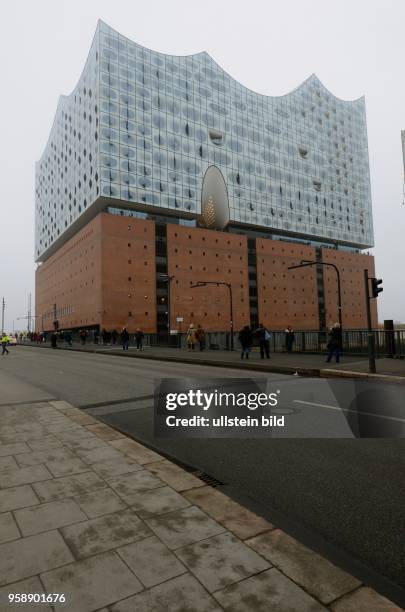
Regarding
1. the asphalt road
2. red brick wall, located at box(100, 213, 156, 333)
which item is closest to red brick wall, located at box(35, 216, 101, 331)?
red brick wall, located at box(100, 213, 156, 333)

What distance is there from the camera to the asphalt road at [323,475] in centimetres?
268

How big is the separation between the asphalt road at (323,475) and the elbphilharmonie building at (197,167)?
1694 inches

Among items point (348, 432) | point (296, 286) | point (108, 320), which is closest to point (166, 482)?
point (348, 432)

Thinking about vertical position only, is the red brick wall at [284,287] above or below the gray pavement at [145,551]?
above

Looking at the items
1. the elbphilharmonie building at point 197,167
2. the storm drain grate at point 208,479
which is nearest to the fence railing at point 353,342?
the storm drain grate at point 208,479

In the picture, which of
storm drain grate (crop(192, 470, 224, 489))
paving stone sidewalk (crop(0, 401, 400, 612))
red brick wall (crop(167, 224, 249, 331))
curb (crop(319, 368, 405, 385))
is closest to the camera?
paving stone sidewalk (crop(0, 401, 400, 612))

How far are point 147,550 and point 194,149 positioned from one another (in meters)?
67.3

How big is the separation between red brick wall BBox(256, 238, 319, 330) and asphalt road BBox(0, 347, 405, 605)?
208 feet

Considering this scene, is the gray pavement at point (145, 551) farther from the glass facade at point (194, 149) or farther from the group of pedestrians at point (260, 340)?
the glass facade at point (194, 149)

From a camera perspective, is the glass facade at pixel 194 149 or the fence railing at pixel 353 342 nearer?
the fence railing at pixel 353 342

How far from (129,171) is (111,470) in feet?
190

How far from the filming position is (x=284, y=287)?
2904 inches

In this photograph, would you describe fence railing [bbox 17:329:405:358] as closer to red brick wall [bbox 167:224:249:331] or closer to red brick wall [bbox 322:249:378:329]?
red brick wall [bbox 167:224:249:331]

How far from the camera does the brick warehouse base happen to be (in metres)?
56.1
